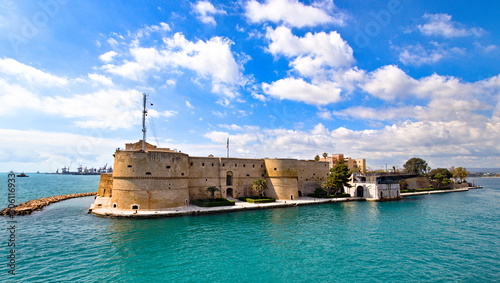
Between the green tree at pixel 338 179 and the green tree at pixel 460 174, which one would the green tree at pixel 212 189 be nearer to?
the green tree at pixel 338 179

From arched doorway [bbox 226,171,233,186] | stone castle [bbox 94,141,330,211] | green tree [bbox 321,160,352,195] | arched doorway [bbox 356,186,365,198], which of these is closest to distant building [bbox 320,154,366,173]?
arched doorway [bbox 356,186,365,198]

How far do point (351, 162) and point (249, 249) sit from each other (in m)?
79.3

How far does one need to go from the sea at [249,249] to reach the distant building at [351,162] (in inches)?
2143

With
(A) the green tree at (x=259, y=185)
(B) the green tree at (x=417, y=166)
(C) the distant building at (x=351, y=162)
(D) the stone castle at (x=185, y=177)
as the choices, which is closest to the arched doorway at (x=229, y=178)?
(D) the stone castle at (x=185, y=177)

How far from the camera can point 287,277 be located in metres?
16.4

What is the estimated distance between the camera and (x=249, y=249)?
2122 centimetres

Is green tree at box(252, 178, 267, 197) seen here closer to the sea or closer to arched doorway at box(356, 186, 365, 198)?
the sea

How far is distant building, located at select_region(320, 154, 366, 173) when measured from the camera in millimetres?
88000

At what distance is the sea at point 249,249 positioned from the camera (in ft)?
54.6

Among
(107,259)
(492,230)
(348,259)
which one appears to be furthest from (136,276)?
(492,230)

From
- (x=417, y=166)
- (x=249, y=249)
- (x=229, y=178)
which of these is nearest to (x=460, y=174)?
(x=417, y=166)

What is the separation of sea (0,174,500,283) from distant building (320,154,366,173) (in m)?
54.4

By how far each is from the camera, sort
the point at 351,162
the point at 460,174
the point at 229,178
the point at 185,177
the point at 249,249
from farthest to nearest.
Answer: the point at 460,174
the point at 351,162
the point at 229,178
the point at 185,177
the point at 249,249

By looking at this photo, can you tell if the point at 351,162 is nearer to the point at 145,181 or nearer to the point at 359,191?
the point at 359,191
